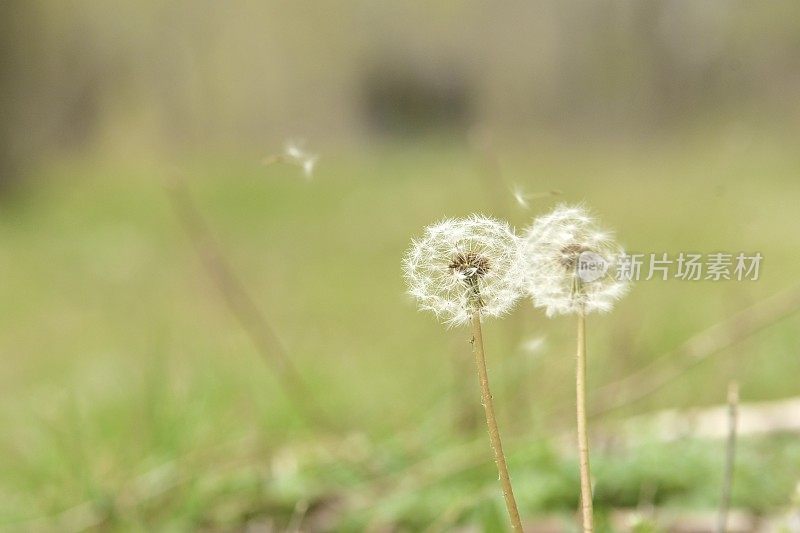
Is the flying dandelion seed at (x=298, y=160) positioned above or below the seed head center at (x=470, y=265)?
above

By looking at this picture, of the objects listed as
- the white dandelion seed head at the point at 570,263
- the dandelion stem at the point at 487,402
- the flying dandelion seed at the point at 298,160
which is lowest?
the dandelion stem at the point at 487,402

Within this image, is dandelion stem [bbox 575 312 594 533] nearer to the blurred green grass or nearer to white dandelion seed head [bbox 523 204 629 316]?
white dandelion seed head [bbox 523 204 629 316]

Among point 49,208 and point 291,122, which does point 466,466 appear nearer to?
point 49,208

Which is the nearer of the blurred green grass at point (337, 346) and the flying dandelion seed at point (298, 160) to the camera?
the flying dandelion seed at point (298, 160)

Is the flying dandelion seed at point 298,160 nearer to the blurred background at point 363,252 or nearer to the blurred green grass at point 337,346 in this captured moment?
the blurred background at point 363,252

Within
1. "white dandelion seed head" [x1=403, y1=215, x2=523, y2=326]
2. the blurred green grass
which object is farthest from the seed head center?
the blurred green grass

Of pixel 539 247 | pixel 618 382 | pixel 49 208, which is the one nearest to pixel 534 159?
pixel 49 208

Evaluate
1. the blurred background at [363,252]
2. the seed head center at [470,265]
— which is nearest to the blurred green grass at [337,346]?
the blurred background at [363,252]
